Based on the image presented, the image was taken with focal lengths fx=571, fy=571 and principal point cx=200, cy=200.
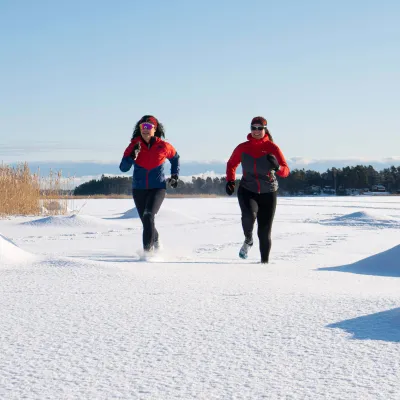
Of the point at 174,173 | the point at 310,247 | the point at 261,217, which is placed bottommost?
the point at 310,247

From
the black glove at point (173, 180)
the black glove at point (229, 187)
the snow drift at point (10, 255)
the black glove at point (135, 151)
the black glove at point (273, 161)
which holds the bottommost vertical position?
the snow drift at point (10, 255)

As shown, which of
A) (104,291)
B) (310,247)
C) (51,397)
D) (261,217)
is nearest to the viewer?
(51,397)

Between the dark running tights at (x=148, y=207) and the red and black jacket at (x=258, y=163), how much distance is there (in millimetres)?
789

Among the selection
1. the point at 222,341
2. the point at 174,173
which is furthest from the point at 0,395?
the point at 174,173

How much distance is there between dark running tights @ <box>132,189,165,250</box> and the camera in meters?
5.14

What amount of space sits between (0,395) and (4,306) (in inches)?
45.7

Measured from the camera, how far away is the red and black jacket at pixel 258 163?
193 inches

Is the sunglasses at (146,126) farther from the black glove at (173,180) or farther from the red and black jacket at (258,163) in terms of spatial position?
the red and black jacket at (258,163)

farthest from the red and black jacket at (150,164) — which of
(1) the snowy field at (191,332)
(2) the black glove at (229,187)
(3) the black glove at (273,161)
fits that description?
(1) the snowy field at (191,332)

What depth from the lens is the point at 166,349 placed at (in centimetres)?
187

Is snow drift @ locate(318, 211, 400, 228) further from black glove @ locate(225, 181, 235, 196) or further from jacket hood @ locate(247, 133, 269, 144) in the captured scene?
jacket hood @ locate(247, 133, 269, 144)

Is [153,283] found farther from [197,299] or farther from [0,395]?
[0,395]

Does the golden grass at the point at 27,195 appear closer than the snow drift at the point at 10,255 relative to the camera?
No

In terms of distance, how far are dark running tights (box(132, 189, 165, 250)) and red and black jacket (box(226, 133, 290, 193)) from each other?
31.1 inches
